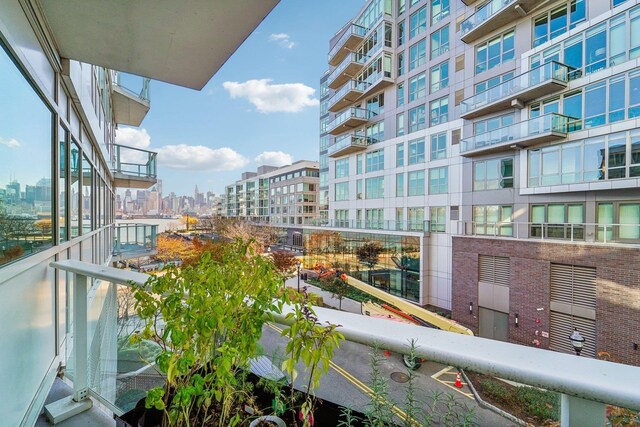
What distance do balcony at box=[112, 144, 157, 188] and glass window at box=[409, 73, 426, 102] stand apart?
608 inches

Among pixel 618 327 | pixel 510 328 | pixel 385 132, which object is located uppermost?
pixel 385 132

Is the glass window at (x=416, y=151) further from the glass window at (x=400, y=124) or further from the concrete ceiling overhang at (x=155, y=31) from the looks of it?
the concrete ceiling overhang at (x=155, y=31)

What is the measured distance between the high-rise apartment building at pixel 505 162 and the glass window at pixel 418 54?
8cm

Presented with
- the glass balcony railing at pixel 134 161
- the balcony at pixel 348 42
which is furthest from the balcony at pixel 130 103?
the balcony at pixel 348 42

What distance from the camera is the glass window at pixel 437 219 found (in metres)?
16.6

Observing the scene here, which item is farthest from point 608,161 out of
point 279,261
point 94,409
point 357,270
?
point 279,261

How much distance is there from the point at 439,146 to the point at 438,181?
2062 millimetres

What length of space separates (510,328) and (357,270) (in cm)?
945

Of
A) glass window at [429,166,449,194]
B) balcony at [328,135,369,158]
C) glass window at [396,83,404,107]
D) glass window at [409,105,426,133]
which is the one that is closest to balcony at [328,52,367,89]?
glass window at [396,83,404,107]

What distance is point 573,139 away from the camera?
11.9 meters

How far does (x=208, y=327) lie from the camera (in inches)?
37.6

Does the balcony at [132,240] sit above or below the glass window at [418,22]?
below

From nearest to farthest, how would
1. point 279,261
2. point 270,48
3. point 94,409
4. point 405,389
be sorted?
point 405,389 → point 94,409 → point 270,48 → point 279,261

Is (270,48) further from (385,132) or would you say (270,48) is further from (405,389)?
(405,389)
